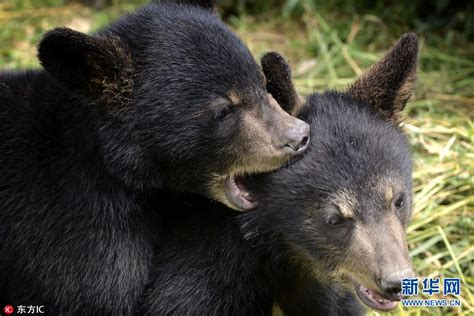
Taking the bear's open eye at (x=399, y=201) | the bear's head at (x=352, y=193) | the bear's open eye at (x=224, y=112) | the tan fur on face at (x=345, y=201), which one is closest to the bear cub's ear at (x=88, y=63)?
the bear's open eye at (x=224, y=112)

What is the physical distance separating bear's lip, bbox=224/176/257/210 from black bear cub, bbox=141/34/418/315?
4 centimetres

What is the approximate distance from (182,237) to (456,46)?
17.4ft

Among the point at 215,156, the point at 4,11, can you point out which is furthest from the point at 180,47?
the point at 4,11

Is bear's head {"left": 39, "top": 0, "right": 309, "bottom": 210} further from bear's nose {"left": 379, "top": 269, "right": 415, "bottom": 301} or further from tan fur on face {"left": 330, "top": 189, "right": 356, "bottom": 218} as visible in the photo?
bear's nose {"left": 379, "top": 269, "right": 415, "bottom": 301}

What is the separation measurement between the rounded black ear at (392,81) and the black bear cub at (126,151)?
20.9 inches

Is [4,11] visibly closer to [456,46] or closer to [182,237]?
[456,46]

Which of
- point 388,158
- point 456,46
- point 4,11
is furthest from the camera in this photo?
point 4,11

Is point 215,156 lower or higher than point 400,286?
higher

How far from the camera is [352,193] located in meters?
4.39

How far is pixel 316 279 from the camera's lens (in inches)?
191

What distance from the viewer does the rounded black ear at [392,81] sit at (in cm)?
487

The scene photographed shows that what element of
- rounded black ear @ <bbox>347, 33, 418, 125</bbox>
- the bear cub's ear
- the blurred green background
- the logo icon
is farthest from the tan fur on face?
the logo icon

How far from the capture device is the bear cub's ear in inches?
179

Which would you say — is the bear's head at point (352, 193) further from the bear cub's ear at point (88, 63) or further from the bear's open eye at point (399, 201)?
the bear cub's ear at point (88, 63)
